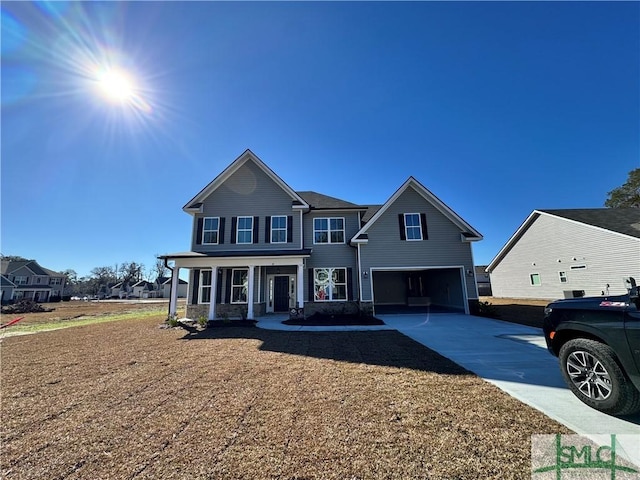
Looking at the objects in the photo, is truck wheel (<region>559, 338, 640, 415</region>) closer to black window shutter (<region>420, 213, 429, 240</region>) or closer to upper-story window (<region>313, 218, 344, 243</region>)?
black window shutter (<region>420, 213, 429, 240</region>)

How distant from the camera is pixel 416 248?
14352mm

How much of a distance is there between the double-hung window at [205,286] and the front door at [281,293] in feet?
11.9

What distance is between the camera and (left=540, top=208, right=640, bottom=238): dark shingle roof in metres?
16.6

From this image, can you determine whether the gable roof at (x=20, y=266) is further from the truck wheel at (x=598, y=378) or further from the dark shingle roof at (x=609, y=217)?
the dark shingle roof at (x=609, y=217)

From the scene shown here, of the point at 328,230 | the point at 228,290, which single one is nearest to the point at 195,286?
the point at 228,290

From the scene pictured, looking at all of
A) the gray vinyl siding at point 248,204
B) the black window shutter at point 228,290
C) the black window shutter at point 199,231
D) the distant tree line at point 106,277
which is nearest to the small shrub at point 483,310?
the gray vinyl siding at point 248,204

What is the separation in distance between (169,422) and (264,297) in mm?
12018

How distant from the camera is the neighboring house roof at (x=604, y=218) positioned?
16.6 m

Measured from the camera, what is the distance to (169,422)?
3268mm

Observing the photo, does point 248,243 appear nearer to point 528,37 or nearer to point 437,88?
point 437,88

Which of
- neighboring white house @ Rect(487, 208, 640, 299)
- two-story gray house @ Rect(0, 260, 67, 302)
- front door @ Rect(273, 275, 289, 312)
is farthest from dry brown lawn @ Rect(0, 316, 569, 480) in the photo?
two-story gray house @ Rect(0, 260, 67, 302)

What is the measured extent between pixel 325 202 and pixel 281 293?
20.5 ft

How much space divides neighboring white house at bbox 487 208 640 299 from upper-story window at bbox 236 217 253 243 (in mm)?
19760

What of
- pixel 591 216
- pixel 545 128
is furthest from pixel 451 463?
pixel 591 216
